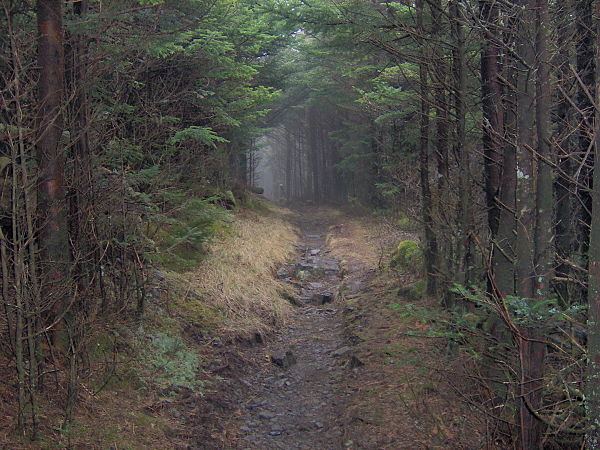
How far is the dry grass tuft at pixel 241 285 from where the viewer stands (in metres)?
9.98

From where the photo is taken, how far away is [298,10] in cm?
961

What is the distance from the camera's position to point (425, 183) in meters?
9.02

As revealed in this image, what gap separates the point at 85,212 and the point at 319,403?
438 centimetres

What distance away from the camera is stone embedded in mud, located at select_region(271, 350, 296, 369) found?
8.80 metres

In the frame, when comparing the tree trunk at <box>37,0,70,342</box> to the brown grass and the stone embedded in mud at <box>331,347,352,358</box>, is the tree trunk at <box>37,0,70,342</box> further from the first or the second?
the stone embedded in mud at <box>331,347,352,358</box>

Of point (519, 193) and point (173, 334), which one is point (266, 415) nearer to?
point (173, 334)

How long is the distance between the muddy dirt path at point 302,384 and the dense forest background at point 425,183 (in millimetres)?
2093

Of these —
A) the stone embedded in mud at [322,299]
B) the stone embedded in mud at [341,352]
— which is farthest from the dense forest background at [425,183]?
the stone embedded in mud at [322,299]

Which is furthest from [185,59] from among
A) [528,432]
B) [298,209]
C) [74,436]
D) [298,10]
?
[298,209]

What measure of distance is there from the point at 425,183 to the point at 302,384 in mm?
4242

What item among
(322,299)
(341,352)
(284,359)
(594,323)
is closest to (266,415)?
(284,359)

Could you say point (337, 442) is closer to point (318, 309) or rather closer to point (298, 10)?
point (318, 309)

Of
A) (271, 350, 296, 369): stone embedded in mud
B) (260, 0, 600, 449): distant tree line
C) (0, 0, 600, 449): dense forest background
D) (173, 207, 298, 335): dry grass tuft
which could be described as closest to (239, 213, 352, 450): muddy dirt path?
(271, 350, 296, 369): stone embedded in mud

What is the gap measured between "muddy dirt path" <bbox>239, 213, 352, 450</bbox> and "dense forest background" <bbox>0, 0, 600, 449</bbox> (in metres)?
2.09
